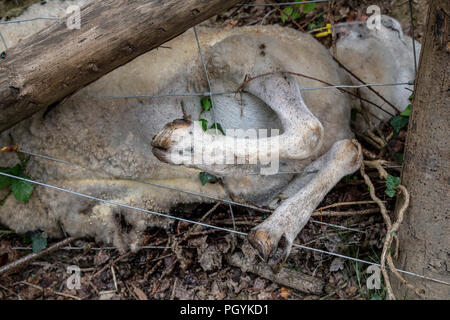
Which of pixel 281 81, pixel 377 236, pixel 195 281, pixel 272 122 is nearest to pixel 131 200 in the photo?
pixel 195 281

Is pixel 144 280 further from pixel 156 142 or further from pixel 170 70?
pixel 170 70

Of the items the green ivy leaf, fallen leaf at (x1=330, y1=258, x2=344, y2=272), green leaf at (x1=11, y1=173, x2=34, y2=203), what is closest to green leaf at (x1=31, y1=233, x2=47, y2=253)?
green leaf at (x1=11, y1=173, x2=34, y2=203)

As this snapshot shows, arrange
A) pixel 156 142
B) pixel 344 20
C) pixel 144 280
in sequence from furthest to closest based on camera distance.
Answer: pixel 344 20
pixel 144 280
pixel 156 142

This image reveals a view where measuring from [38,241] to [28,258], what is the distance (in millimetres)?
160

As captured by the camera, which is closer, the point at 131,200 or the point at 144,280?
the point at 131,200

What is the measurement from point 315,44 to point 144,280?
191cm

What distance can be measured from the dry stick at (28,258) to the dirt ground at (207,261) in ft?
0.26

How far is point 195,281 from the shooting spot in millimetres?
2744

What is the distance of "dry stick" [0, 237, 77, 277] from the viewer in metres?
2.70

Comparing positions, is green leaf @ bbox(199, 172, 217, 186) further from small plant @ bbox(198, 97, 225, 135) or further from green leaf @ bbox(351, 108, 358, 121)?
green leaf @ bbox(351, 108, 358, 121)

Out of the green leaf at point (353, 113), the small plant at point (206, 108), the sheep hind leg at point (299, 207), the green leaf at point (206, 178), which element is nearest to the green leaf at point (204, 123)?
the small plant at point (206, 108)

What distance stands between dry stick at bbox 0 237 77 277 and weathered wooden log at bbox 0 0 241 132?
0.97m

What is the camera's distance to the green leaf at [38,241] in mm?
2697

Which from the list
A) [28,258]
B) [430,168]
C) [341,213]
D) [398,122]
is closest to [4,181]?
[28,258]
